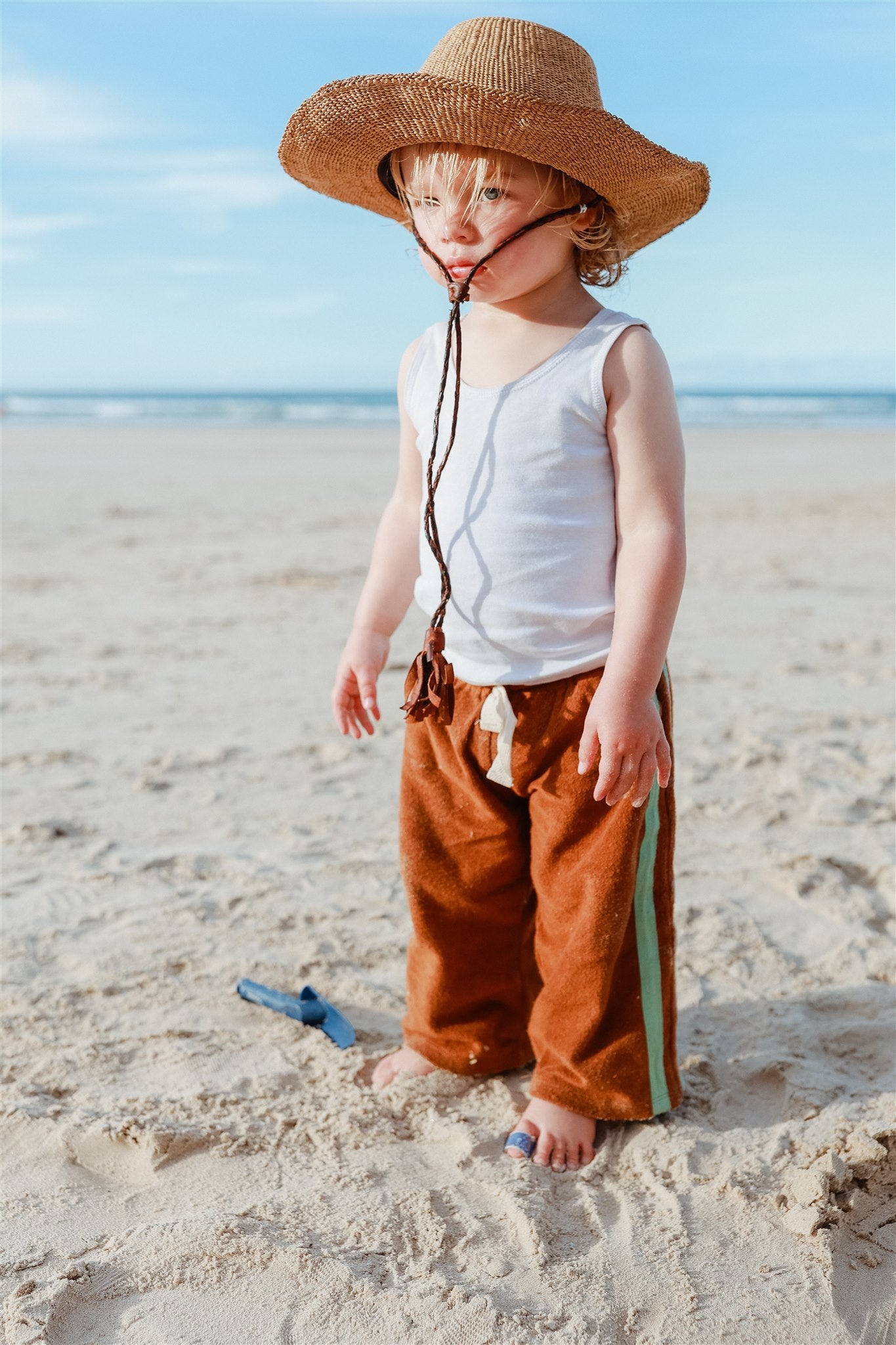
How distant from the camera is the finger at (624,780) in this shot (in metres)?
1.66

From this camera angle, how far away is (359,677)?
208 cm

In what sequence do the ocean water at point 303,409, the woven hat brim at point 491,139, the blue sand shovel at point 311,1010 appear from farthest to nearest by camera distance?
the ocean water at point 303,409
the blue sand shovel at point 311,1010
the woven hat brim at point 491,139

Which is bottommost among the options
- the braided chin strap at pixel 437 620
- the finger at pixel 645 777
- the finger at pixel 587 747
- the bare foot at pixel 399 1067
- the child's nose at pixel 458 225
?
the bare foot at pixel 399 1067

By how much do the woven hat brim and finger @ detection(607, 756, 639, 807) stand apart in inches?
32.7

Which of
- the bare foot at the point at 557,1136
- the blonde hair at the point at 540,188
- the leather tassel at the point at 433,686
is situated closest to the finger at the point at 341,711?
the leather tassel at the point at 433,686

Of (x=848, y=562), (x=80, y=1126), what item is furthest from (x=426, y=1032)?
(x=848, y=562)

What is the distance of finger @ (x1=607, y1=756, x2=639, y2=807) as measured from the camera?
1655 millimetres

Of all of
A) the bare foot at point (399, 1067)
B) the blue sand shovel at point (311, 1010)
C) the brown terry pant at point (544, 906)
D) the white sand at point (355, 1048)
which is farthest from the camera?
the blue sand shovel at point (311, 1010)

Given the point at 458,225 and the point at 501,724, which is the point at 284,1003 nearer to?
the point at 501,724

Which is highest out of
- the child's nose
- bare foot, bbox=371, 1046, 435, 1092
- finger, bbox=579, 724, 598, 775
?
the child's nose

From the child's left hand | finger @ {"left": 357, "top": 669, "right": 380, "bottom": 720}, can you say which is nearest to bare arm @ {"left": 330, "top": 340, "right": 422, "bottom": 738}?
finger @ {"left": 357, "top": 669, "right": 380, "bottom": 720}

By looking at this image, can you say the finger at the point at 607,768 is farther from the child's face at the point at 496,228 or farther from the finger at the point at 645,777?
the child's face at the point at 496,228

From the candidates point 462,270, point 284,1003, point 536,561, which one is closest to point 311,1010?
point 284,1003

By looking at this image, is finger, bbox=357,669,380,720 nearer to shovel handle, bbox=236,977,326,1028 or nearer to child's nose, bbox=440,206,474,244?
shovel handle, bbox=236,977,326,1028
